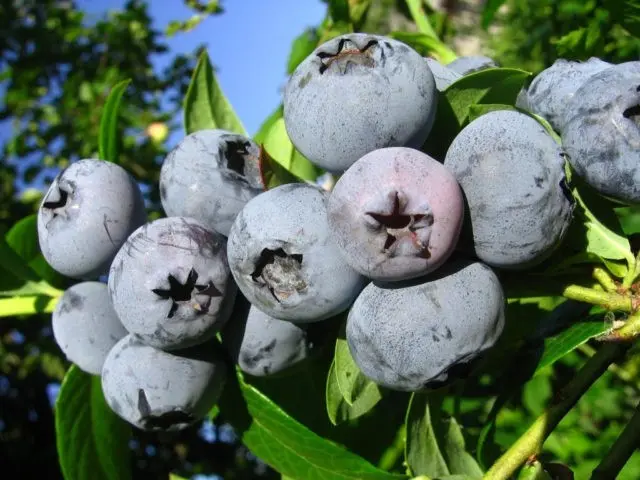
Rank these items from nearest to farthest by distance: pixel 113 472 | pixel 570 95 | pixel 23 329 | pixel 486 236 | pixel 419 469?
pixel 486 236 → pixel 570 95 → pixel 419 469 → pixel 113 472 → pixel 23 329

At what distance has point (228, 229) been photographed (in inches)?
40.4

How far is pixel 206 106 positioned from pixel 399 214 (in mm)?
700

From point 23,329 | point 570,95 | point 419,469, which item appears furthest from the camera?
point 23,329

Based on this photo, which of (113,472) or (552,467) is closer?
(552,467)

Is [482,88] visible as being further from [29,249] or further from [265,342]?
[29,249]

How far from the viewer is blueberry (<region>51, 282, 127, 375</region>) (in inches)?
46.7

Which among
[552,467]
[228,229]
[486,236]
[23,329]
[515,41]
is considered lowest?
[23,329]

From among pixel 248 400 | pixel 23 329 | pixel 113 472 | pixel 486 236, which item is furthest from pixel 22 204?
pixel 486 236

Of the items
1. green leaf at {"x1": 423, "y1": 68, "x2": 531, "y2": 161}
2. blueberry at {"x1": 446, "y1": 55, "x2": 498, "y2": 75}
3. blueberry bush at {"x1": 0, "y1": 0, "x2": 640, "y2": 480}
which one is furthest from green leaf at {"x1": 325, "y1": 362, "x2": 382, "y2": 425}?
blueberry at {"x1": 446, "y1": 55, "x2": 498, "y2": 75}

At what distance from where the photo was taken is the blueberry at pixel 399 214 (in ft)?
2.45

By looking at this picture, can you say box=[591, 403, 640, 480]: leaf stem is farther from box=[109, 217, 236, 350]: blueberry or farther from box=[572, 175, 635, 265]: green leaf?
box=[109, 217, 236, 350]: blueberry

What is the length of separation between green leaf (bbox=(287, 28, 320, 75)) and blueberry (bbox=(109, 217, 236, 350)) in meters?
1.01

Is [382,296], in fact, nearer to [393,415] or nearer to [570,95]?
[570,95]

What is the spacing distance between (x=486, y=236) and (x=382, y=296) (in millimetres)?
143
